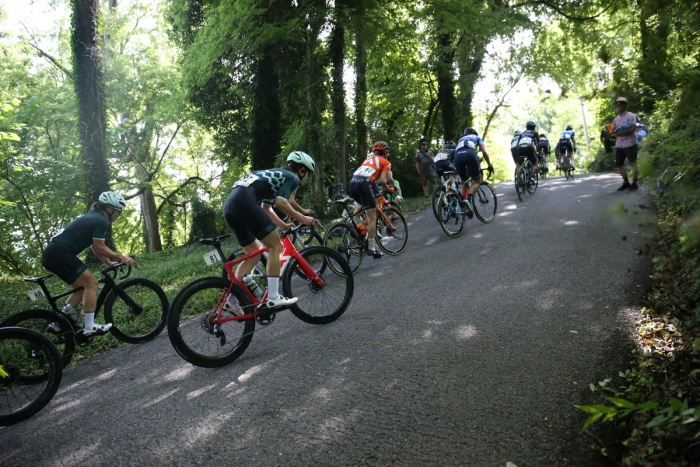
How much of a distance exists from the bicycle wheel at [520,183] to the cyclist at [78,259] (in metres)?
11.2

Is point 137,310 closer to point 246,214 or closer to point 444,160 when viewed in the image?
point 246,214

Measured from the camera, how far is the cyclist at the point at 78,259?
6.25 meters

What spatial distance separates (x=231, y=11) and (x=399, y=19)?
Result: 5370 mm

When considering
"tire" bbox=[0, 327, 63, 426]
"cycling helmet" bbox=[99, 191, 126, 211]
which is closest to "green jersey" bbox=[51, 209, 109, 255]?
"cycling helmet" bbox=[99, 191, 126, 211]

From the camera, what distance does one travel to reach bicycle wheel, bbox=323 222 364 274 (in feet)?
29.0

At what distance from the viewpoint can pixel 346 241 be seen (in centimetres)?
897

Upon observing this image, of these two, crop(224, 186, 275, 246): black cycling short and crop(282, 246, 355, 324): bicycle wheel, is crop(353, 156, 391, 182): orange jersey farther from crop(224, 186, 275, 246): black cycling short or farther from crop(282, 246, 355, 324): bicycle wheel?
crop(224, 186, 275, 246): black cycling short

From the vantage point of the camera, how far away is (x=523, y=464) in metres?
3.03

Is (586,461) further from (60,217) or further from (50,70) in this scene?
(50,70)

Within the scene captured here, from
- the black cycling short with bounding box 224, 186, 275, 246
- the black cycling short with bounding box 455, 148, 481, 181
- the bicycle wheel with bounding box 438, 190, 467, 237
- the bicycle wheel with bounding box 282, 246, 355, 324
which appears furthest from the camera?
the black cycling short with bounding box 455, 148, 481, 181

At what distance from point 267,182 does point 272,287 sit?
1.23 metres

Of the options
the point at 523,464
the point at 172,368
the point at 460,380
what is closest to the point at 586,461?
the point at 523,464

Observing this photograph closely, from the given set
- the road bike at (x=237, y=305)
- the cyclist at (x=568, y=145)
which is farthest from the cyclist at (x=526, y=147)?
the road bike at (x=237, y=305)

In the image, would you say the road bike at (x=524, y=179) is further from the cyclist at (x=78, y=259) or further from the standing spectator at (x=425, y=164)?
the cyclist at (x=78, y=259)
